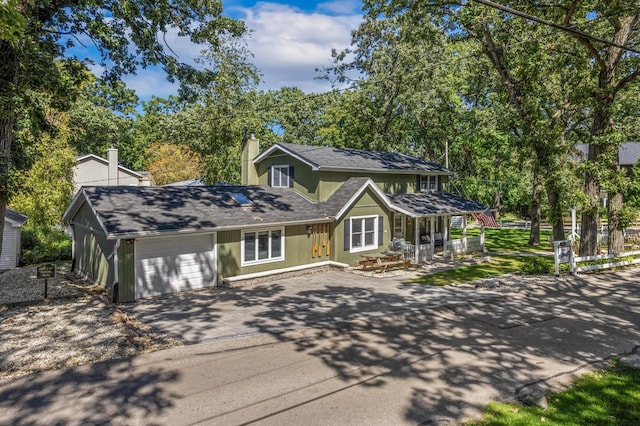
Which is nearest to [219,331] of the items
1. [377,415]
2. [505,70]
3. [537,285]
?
[377,415]

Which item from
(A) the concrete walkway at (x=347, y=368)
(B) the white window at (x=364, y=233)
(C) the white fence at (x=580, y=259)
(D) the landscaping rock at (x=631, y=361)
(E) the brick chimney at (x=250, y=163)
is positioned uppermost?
(E) the brick chimney at (x=250, y=163)

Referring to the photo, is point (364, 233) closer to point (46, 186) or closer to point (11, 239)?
point (46, 186)

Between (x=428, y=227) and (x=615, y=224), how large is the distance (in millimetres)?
9485

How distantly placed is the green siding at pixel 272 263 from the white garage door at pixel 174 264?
1.60 ft

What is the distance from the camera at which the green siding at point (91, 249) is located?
14.9 metres

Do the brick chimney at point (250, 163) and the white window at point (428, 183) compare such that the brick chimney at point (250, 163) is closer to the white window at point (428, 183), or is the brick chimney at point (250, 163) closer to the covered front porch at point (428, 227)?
the covered front porch at point (428, 227)

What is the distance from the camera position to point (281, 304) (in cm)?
1377

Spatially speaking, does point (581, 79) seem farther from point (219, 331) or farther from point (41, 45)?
point (41, 45)

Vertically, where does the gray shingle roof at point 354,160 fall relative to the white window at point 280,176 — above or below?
above

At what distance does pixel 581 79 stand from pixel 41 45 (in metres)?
24.2

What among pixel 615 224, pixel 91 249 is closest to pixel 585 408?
pixel 615 224

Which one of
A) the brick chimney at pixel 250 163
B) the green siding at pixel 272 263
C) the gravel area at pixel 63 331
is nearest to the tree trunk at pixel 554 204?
the green siding at pixel 272 263

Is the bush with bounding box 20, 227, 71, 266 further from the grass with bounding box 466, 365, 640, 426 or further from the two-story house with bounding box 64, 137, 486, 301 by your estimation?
the grass with bounding box 466, 365, 640, 426

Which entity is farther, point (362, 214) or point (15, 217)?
point (362, 214)
